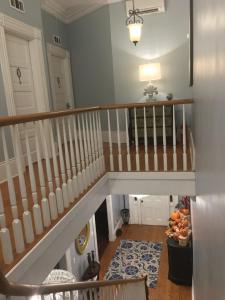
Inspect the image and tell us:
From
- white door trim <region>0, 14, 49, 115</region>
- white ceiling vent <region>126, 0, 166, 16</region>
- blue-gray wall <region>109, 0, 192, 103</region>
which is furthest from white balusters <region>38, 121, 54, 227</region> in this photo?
white ceiling vent <region>126, 0, 166, 16</region>

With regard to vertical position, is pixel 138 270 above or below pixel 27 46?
below

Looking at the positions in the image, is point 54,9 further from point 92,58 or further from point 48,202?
point 48,202

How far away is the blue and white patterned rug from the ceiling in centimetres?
512

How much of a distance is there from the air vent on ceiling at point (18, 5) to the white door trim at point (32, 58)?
159 mm

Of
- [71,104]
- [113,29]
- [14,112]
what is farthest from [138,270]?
[113,29]

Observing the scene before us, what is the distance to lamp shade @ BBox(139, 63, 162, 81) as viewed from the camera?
444cm

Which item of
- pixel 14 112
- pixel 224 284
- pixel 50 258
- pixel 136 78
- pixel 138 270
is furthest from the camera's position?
pixel 138 270

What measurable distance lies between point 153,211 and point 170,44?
444cm

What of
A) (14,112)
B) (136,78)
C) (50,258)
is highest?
(136,78)

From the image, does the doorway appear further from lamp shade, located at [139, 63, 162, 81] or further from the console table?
lamp shade, located at [139, 63, 162, 81]

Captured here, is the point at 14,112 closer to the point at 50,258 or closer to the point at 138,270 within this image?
the point at 50,258

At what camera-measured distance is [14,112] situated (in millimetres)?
3232

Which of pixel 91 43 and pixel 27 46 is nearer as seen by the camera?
pixel 27 46

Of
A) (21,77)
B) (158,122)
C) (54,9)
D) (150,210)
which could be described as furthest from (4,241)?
(150,210)
